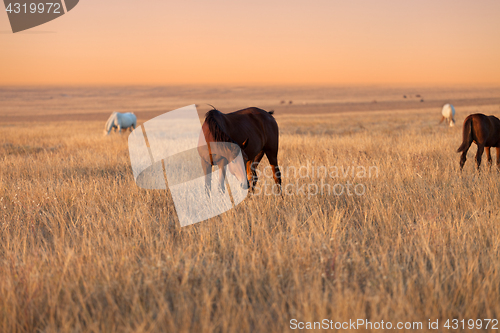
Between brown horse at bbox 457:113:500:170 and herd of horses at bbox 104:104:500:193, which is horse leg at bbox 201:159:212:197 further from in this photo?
brown horse at bbox 457:113:500:170

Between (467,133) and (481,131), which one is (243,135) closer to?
(467,133)

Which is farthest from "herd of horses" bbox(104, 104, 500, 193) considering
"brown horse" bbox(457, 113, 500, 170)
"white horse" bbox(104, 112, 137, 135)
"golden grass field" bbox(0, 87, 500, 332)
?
"white horse" bbox(104, 112, 137, 135)

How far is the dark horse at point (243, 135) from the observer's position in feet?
16.1

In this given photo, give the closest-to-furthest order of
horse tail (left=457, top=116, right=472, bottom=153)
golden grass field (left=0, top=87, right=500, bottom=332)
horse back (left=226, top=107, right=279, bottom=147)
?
1. golden grass field (left=0, top=87, right=500, bottom=332)
2. horse back (left=226, top=107, right=279, bottom=147)
3. horse tail (left=457, top=116, right=472, bottom=153)

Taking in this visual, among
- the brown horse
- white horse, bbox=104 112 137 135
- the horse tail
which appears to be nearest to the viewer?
the brown horse

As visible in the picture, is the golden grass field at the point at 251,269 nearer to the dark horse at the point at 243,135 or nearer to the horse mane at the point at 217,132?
the dark horse at the point at 243,135

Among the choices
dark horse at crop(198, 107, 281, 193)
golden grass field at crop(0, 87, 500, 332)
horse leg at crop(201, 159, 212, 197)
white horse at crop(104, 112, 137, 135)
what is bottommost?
golden grass field at crop(0, 87, 500, 332)

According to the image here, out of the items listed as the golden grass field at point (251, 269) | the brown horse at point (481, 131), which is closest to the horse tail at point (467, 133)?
the brown horse at point (481, 131)

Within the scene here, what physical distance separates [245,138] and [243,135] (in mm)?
65

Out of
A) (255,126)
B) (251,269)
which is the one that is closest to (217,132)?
(255,126)

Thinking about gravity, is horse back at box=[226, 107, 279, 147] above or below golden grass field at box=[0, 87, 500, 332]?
above

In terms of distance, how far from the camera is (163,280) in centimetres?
272

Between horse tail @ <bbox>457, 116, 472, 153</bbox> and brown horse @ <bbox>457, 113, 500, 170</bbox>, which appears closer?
brown horse @ <bbox>457, 113, 500, 170</bbox>

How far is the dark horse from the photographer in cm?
490
